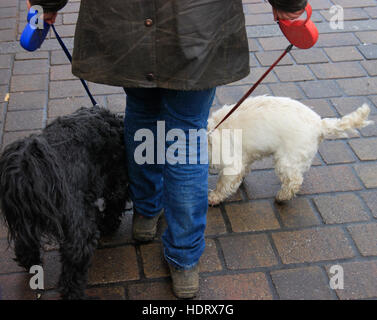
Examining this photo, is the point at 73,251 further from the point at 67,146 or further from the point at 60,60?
the point at 60,60

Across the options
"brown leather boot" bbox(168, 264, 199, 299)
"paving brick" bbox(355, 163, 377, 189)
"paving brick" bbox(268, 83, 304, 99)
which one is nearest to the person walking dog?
"brown leather boot" bbox(168, 264, 199, 299)

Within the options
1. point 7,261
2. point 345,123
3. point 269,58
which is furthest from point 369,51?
point 7,261

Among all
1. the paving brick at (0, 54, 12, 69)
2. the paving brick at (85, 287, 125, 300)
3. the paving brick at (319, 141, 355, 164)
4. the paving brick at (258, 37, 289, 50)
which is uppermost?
the paving brick at (85, 287, 125, 300)

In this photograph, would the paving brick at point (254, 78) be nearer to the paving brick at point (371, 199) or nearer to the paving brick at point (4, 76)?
the paving brick at point (371, 199)

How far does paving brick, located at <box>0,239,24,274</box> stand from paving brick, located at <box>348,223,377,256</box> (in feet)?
5.77

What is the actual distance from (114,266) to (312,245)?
3.46 feet

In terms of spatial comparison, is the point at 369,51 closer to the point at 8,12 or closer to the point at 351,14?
the point at 351,14

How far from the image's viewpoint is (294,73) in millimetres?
3723

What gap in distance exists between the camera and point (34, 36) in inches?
74.9

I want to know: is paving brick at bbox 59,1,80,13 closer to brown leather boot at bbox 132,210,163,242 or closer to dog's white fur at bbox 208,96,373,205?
dog's white fur at bbox 208,96,373,205

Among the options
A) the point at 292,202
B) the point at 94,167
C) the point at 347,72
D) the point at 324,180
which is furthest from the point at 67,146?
the point at 347,72

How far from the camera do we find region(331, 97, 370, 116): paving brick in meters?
3.34

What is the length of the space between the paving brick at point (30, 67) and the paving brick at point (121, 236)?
5.92 feet
